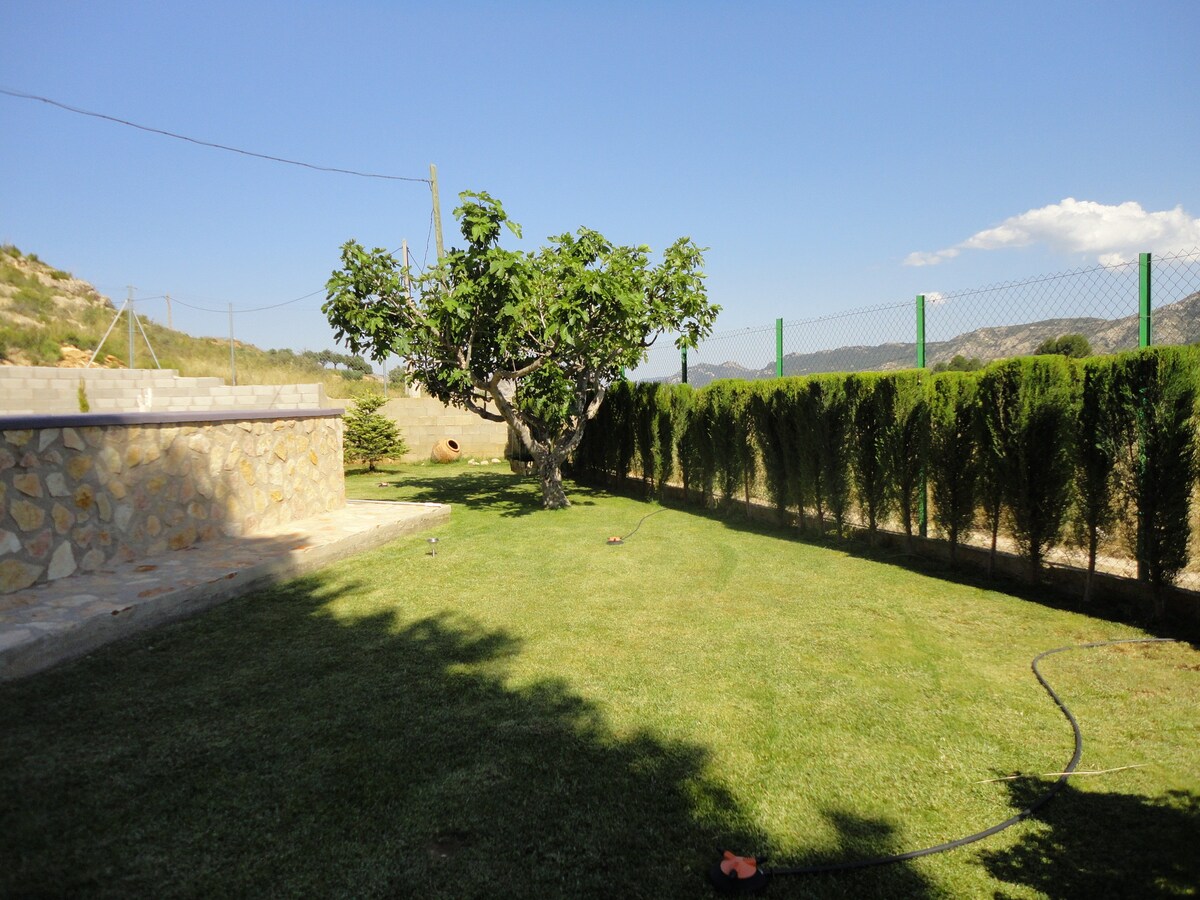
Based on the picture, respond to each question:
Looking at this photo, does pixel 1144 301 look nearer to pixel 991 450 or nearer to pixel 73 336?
pixel 991 450

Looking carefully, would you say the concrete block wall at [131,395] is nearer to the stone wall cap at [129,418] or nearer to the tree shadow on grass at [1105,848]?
the stone wall cap at [129,418]

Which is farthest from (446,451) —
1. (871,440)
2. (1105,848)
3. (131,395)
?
(1105,848)

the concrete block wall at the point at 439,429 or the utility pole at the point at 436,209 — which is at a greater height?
the utility pole at the point at 436,209

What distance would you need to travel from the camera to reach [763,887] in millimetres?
2145

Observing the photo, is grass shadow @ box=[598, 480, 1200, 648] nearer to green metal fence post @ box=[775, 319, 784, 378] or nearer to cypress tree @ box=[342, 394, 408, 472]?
green metal fence post @ box=[775, 319, 784, 378]

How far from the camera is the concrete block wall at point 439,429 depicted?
1778 centimetres

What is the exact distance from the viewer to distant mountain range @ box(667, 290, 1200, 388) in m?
5.06

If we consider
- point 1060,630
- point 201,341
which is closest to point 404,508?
point 1060,630

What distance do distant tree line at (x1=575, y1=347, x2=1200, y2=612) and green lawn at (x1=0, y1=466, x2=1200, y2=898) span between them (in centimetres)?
79

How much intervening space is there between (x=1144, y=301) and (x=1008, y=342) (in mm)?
996

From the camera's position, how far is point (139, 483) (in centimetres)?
586

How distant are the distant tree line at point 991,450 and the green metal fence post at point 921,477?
4 cm

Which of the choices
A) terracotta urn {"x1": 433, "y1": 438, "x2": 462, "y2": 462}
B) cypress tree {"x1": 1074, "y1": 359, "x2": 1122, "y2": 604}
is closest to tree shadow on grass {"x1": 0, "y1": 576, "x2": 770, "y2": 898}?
cypress tree {"x1": 1074, "y1": 359, "x2": 1122, "y2": 604}

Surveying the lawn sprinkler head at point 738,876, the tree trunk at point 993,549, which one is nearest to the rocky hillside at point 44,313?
the tree trunk at point 993,549
